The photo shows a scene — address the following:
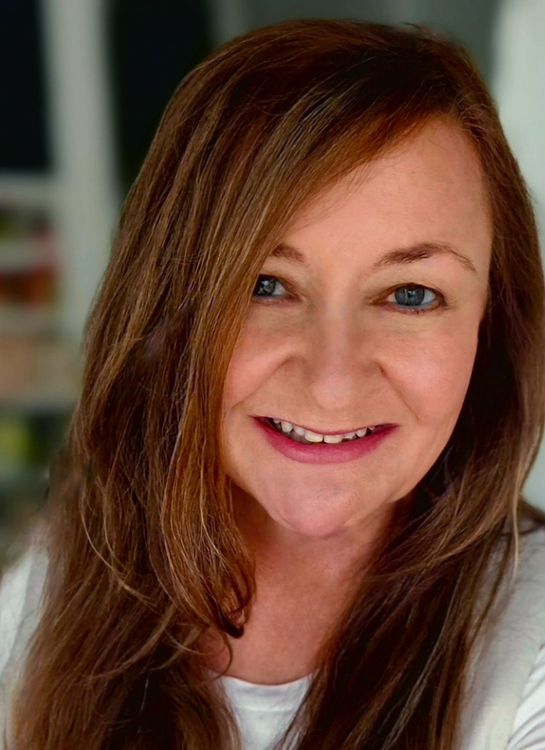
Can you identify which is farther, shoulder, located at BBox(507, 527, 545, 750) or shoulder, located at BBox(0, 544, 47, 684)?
shoulder, located at BBox(0, 544, 47, 684)

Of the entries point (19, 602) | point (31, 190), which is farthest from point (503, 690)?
point (31, 190)

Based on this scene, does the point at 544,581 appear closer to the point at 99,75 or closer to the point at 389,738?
the point at 389,738

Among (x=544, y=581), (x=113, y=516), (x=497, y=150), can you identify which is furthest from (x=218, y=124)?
(x=544, y=581)

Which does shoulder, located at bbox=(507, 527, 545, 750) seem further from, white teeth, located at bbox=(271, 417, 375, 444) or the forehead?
the forehead

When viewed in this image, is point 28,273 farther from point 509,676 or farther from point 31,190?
point 509,676

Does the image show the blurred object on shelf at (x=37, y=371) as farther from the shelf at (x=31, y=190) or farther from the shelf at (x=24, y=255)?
the shelf at (x=31, y=190)

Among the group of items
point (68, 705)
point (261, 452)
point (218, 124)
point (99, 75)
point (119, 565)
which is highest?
point (99, 75)

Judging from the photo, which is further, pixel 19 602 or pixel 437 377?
pixel 19 602

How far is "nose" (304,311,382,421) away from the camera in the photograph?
0.93 meters

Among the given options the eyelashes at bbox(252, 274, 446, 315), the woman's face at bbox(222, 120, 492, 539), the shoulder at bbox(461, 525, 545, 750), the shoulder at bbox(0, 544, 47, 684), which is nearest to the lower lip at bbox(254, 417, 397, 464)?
the woman's face at bbox(222, 120, 492, 539)

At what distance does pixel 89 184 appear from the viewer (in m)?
2.46

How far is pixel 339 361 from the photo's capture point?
36.7 inches

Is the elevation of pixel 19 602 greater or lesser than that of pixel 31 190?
lesser

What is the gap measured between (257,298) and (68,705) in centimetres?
53
